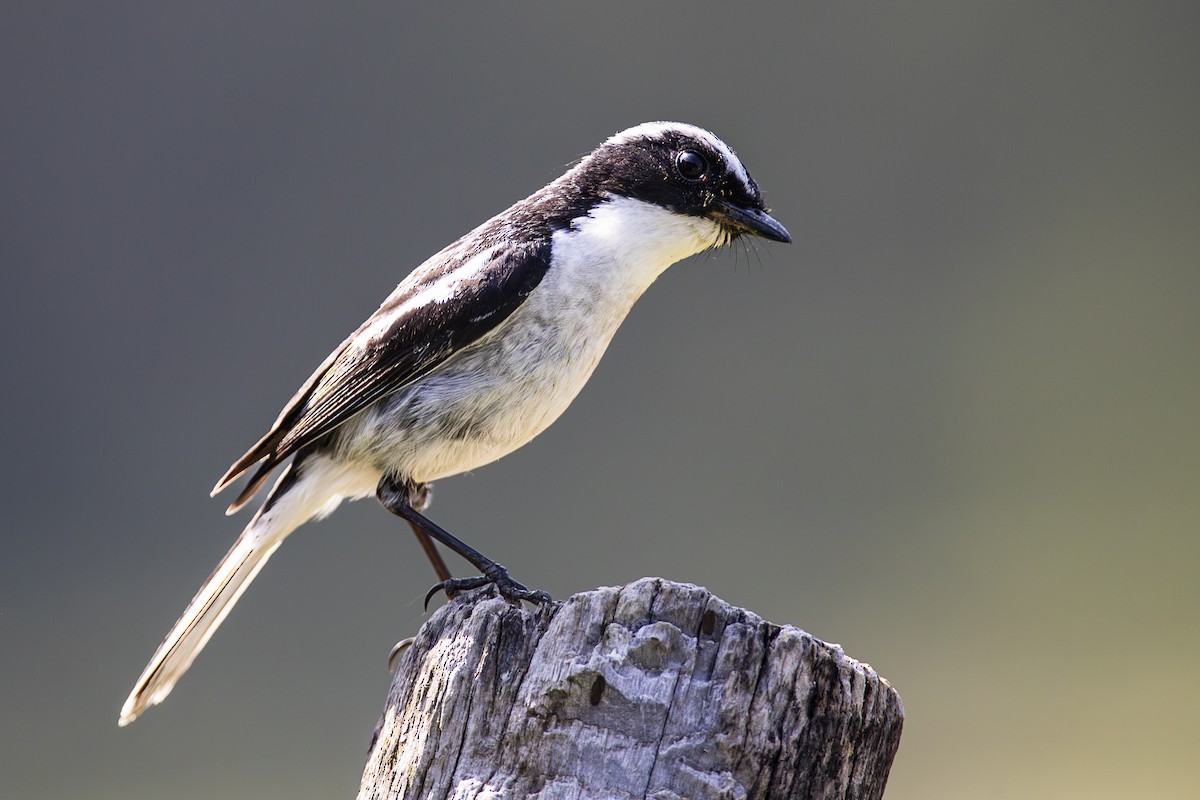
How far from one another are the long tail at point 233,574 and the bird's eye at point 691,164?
1.19 meters

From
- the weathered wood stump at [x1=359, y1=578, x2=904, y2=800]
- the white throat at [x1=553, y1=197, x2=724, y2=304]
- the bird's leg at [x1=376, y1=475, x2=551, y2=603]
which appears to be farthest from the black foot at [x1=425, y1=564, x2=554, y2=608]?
the white throat at [x1=553, y1=197, x2=724, y2=304]

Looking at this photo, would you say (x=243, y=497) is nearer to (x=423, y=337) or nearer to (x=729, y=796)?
(x=423, y=337)

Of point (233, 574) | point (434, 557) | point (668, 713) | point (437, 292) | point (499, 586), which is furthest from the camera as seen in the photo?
point (434, 557)

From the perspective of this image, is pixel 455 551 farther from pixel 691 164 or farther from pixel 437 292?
pixel 691 164

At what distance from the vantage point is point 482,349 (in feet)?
8.84

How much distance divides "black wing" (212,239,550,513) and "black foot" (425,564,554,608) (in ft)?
1.61

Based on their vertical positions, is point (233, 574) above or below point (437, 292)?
below

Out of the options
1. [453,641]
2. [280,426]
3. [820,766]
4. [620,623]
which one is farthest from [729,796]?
[280,426]

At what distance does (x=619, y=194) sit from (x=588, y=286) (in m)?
0.33

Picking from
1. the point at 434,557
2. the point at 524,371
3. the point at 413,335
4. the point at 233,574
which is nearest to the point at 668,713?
the point at 524,371

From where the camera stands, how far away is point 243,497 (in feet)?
9.93

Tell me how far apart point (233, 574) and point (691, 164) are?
5.12 feet

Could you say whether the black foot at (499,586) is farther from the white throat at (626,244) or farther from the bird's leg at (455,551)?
the white throat at (626,244)

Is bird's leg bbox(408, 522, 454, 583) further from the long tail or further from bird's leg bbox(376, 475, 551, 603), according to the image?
the long tail
